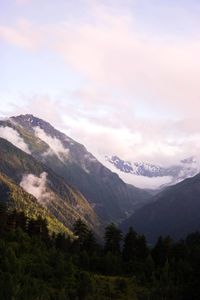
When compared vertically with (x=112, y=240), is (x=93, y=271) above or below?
below

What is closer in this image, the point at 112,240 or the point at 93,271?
the point at 93,271

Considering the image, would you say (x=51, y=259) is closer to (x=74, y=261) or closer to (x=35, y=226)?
(x=74, y=261)

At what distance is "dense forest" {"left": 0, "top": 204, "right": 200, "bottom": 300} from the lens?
75438mm

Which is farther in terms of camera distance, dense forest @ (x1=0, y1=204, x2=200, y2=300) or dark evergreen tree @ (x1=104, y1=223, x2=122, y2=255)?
dark evergreen tree @ (x1=104, y1=223, x2=122, y2=255)

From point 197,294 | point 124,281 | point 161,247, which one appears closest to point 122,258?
point 161,247

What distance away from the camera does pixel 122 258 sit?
116 metres

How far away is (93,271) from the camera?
101 m

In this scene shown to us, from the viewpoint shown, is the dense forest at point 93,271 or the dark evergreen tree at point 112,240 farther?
the dark evergreen tree at point 112,240

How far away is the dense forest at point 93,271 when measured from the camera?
247 ft

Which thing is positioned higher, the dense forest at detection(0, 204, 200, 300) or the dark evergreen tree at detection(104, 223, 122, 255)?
the dark evergreen tree at detection(104, 223, 122, 255)

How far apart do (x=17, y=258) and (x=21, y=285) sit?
14.2 meters

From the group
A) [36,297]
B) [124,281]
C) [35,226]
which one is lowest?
[36,297]

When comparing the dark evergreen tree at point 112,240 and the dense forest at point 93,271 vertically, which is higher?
the dark evergreen tree at point 112,240

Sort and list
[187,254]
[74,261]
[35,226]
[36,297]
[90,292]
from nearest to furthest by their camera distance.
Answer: [36,297], [90,292], [74,261], [187,254], [35,226]
